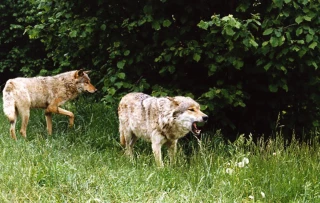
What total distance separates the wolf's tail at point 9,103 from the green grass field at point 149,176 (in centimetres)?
65

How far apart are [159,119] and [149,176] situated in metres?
1.49

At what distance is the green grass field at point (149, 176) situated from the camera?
195 inches

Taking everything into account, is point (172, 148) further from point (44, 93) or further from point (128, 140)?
point (44, 93)

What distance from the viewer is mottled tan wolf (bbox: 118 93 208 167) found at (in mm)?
6750

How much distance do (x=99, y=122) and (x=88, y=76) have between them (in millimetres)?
1086

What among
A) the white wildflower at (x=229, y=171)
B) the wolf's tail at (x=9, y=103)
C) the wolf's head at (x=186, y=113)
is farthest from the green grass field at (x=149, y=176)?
the wolf's tail at (x=9, y=103)

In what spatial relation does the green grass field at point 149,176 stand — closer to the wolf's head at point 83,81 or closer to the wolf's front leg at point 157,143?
the wolf's front leg at point 157,143

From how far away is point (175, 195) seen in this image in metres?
5.11

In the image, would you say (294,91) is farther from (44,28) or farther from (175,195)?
(44,28)

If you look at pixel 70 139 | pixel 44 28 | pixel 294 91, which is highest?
pixel 44 28

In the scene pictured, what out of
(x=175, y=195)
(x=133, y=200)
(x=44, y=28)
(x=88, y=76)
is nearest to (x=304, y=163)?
(x=175, y=195)

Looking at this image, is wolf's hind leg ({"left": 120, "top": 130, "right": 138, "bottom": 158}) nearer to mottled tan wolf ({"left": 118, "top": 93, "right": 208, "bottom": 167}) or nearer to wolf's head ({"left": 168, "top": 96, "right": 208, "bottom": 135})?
mottled tan wolf ({"left": 118, "top": 93, "right": 208, "bottom": 167})

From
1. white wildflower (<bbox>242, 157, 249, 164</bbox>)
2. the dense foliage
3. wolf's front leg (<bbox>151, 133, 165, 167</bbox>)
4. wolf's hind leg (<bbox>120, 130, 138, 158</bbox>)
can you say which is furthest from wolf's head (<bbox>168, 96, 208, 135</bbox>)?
wolf's hind leg (<bbox>120, 130, 138, 158</bbox>)

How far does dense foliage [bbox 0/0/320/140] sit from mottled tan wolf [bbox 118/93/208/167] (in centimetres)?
63
